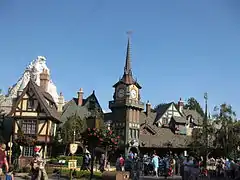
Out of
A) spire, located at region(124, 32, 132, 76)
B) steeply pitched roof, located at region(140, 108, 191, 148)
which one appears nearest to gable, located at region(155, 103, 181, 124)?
steeply pitched roof, located at region(140, 108, 191, 148)

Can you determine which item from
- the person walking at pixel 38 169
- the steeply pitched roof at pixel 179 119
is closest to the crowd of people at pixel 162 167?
the person walking at pixel 38 169

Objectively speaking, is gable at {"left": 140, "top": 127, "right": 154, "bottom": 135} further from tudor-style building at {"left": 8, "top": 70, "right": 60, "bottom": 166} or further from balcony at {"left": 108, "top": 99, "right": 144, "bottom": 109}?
tudor-style building at {"left": 8, "top": 70, "right": 60, "bottom": 166}

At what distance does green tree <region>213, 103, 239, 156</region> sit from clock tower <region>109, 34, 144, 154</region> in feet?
43.9

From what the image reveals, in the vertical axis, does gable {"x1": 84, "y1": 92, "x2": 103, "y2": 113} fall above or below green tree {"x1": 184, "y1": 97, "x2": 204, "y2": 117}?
below

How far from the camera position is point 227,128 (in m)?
43.3

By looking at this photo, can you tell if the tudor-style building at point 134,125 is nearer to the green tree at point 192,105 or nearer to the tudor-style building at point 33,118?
the tudor-style building at point 33,118

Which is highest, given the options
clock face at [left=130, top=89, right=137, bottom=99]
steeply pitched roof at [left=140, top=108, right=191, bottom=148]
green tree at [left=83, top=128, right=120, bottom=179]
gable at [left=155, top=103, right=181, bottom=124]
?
clock face at [left=130, top=89, right=137, bottom=99]

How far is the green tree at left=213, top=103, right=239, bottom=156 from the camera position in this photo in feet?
143

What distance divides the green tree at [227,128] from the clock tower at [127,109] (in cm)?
1339

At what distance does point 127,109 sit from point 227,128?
16.1 m

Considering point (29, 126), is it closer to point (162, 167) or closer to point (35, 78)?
point (162, 167)

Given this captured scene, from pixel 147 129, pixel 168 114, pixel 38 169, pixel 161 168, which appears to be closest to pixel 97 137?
pixel 38 169

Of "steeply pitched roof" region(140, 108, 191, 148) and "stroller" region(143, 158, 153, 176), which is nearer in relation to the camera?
"stroller" region(143, 158, 153, 176)

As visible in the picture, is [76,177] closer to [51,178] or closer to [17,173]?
[51,178]
